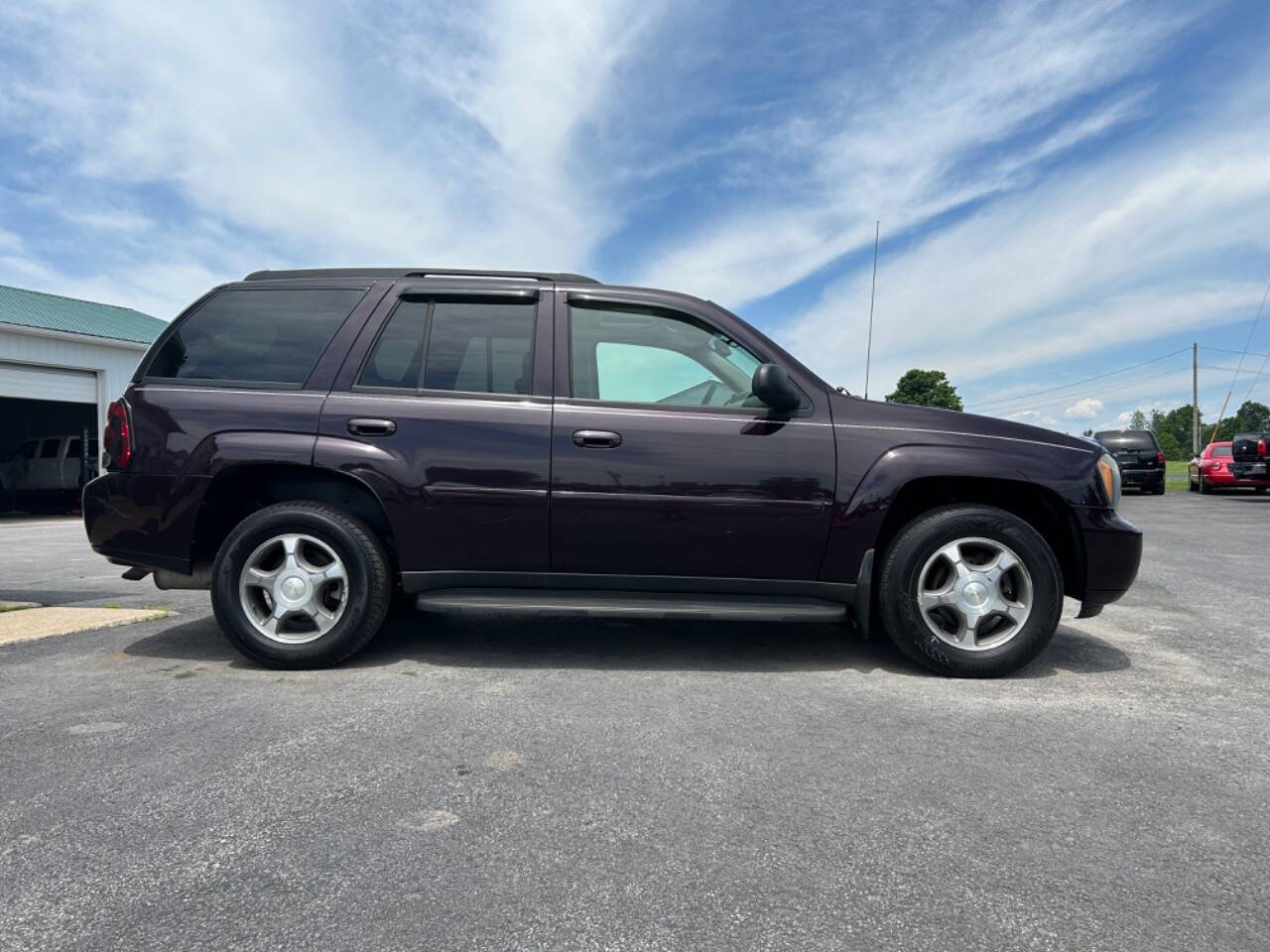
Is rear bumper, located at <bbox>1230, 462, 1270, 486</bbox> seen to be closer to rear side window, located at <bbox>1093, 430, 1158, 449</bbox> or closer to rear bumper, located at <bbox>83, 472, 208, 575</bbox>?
rear side window, located at <bbox>1093, 430, 1158, 449</bbox>

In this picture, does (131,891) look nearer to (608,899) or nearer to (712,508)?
(608,899)

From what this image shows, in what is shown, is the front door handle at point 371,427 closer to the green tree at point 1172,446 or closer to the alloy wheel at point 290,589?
the alloy wheel at point 290,589

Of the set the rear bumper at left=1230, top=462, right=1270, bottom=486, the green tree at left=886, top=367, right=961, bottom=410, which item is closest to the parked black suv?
the rear bumper at left=1230, top=462, right=1270, bottom=486

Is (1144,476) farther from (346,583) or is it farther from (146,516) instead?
(146,516)

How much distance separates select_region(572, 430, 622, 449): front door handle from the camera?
10.7 feet

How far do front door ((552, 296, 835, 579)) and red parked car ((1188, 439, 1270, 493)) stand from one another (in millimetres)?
18743

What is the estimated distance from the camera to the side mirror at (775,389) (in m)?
3.19

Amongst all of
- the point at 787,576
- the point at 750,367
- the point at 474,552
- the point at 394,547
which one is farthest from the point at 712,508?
the point at 394,547

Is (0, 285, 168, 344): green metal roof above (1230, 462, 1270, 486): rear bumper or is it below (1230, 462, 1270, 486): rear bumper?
above

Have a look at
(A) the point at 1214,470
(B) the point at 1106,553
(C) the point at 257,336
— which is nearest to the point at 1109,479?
(B) the point at 1106,553

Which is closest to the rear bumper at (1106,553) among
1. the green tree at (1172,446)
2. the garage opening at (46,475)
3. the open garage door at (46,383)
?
the garage opening at (46,475)

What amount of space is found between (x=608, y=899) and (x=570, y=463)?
197 centimetres

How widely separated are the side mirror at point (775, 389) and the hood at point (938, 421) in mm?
237

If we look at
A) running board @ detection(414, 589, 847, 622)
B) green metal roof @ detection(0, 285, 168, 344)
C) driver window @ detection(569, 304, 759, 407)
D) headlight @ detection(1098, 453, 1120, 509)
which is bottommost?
running board @ detection(414, 589, 847, 622)
